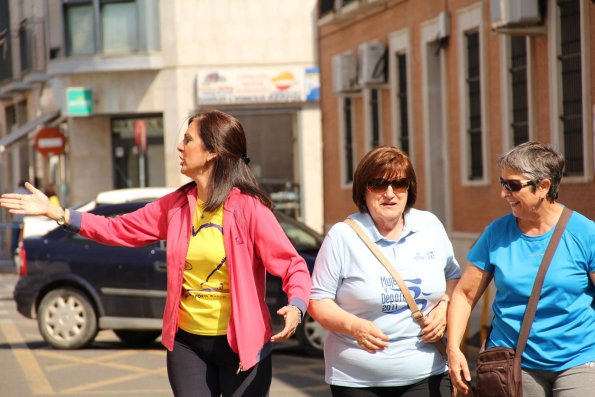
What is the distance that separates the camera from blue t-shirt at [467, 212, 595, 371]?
17.2 ft

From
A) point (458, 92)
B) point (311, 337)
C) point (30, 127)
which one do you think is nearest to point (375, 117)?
point (458, 92)

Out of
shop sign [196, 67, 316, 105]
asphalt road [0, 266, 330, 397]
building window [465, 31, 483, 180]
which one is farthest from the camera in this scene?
shop sign [196, 67, 316, 105]

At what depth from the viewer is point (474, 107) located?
19594 millimetres

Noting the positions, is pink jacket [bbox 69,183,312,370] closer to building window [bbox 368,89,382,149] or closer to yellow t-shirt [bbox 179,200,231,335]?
yellow t-shirt [bbox 179,200,231,335]

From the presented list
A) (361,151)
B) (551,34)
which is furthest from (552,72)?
(361,151)

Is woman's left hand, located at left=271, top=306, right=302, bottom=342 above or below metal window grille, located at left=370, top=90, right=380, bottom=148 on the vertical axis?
below

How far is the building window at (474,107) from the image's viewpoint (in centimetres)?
1938

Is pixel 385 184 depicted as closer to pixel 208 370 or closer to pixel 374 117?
pixel 208 370

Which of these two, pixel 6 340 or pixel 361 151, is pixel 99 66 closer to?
pixel 361 151

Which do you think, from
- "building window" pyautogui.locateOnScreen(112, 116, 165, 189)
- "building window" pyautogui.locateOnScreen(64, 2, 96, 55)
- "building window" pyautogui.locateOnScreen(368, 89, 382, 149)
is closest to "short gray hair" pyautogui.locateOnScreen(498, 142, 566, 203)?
"building window" pyautogui.locateOnScreen(368, 89, 382, 149)

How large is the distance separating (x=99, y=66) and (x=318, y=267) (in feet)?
102

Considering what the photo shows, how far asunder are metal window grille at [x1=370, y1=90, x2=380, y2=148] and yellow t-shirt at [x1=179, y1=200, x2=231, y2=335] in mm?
19038

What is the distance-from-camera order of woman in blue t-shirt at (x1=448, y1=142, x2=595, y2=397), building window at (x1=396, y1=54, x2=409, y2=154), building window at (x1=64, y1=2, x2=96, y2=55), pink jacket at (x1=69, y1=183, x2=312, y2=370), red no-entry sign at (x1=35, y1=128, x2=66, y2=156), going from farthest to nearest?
red no-entry sign at (x1=35, y1=128, x2=66, y2=156) < building window at (x1=64, y1=2, x2=96, y2=55) < building window at (x1=396, y1=54, x2=409, y2=154) < pink jacket at (x1=69, y1=183, x2=312, y2=370) < woman in blue t-shirt at (x1=448, y1=142, x2=595, y2=397)

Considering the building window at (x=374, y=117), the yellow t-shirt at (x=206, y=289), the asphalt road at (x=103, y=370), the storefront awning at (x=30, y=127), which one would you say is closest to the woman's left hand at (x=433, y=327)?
the yellow t-shirt at (x=206, y=289)
